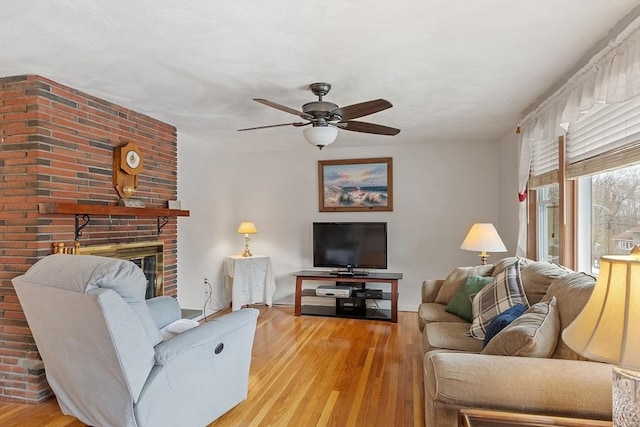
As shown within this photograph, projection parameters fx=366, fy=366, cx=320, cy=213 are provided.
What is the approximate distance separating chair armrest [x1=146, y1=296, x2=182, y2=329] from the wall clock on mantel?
113cm

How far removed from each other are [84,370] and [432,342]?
211 cm

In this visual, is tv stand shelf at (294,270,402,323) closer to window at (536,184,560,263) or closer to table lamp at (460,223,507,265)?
table lamp at (460,223,507,265)

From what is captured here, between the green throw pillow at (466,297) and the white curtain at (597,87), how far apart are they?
1.27 meters

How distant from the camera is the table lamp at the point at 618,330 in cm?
99

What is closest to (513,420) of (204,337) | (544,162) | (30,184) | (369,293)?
(204,337)

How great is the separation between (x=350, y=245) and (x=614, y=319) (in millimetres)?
3952

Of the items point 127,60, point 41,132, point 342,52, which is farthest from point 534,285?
point 41,132

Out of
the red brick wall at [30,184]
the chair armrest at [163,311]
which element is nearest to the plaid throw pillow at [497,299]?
the chair armrest at [163,311]

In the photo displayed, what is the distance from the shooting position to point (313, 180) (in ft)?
17.6

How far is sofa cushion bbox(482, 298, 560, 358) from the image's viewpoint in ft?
5.44

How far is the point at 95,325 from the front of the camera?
1783 mm

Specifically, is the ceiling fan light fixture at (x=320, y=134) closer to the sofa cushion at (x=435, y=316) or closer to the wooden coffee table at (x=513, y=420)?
the sofa cushion at (x=435, y=316)

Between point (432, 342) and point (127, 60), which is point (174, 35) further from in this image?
point (432, 342)

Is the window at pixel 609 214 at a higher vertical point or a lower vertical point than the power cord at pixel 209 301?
higher
